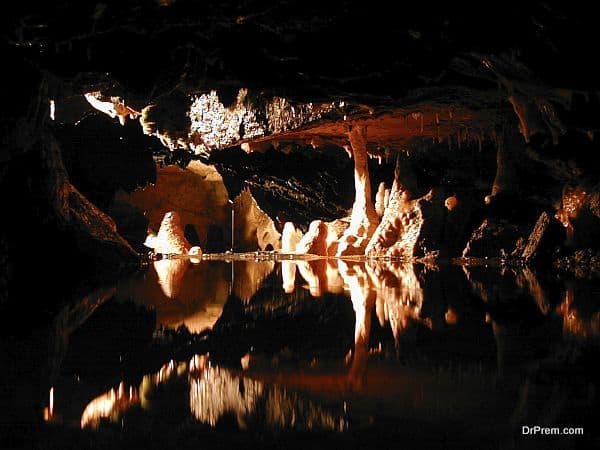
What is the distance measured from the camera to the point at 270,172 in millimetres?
17125

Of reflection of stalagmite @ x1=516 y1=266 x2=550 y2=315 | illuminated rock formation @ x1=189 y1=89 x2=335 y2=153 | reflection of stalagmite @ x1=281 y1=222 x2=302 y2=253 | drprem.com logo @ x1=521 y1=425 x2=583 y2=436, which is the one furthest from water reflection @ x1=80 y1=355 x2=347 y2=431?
reflection of stalagmite @ x1=281 y1=222 x2=302 y2=253

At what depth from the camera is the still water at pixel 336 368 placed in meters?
1.85

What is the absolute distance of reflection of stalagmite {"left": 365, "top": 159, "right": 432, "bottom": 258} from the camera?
13.1m

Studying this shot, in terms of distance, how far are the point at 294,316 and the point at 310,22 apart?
2.09 meters

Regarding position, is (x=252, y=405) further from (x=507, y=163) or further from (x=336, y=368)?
(x=507, y=163)

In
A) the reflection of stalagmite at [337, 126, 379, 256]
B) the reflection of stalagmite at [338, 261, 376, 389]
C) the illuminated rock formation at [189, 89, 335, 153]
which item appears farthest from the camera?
the reflection of stalagmite at [337, 126, 379, 256]

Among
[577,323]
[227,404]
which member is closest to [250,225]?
[577,323]

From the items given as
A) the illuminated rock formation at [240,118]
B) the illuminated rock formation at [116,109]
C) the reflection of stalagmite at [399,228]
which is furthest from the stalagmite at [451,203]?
the illuminated rock formation at [116,109]

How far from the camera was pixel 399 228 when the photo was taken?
13.5 meters

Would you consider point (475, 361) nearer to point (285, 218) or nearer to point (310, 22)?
point (310, 22)

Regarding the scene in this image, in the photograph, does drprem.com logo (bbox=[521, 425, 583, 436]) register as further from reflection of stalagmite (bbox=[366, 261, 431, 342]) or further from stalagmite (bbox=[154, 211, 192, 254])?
stalagmite (bbox=[154, 211, 192, 254])

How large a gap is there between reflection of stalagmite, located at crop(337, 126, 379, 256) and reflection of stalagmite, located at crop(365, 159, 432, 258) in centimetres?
49

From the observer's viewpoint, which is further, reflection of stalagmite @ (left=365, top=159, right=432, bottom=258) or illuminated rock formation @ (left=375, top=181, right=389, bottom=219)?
illuminated rock formation @ (left=375, top=181, right=389, bottom=219)

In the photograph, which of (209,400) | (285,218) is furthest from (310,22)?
(285,218)
